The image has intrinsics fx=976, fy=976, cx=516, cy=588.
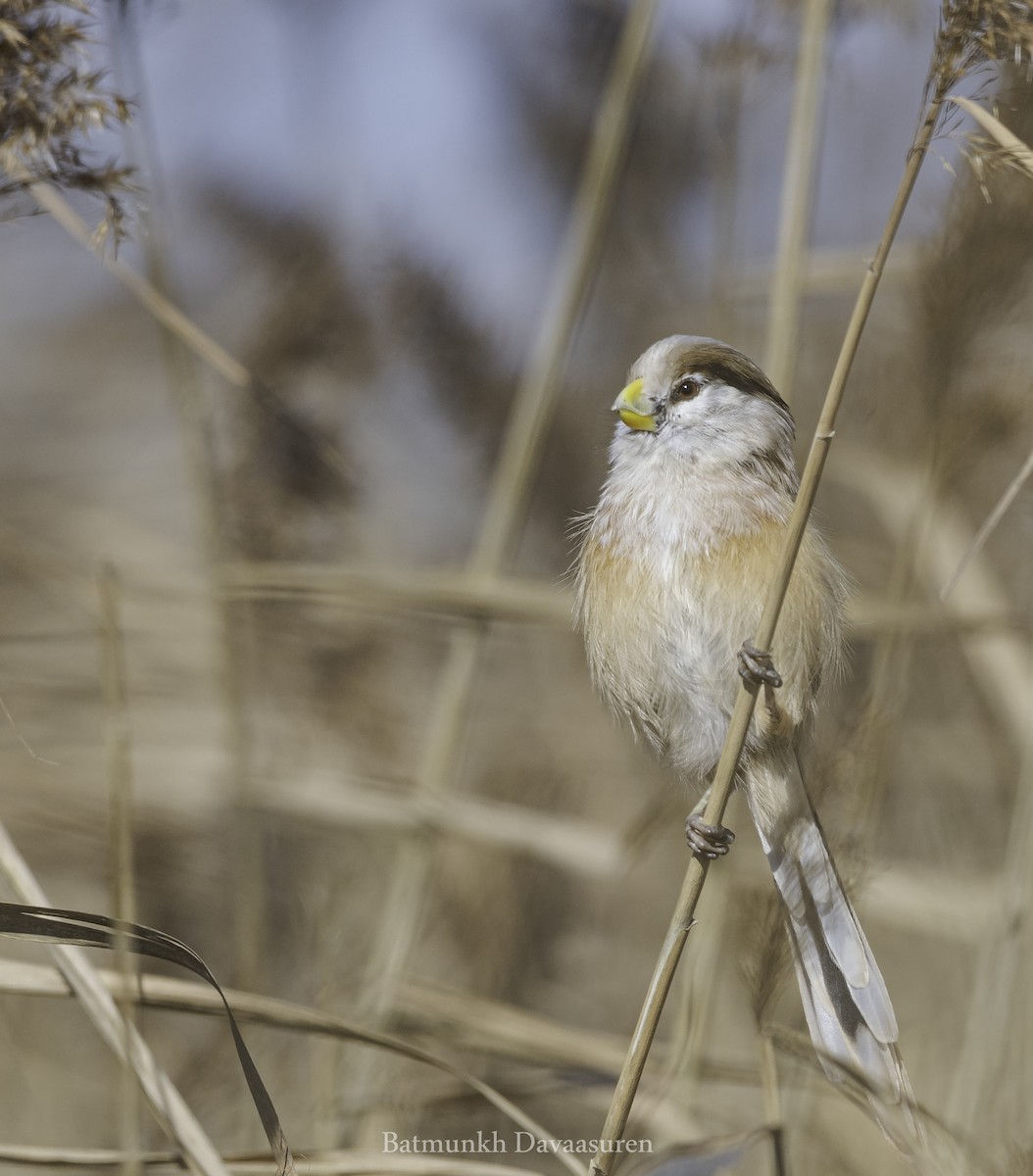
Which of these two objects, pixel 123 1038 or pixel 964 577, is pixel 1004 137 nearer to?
pixel 123 1038

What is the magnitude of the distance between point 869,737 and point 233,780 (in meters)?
1.45

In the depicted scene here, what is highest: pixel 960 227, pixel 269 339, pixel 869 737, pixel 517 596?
pixel 269 339

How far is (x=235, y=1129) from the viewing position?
100 inches

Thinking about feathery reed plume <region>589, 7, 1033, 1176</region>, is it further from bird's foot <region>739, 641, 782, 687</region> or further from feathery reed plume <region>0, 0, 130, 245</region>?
feathery reed plume <region>0, 0, 130, 245</region>

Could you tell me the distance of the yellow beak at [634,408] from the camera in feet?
5.65

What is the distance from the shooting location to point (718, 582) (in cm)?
170

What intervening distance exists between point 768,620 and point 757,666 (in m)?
0.17

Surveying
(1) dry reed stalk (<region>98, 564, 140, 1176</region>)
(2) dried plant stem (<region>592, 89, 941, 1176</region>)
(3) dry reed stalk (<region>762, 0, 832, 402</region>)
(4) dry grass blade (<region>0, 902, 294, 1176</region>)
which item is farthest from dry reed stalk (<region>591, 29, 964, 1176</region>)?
(3) dry reed stalk (<region>762, 0, 832, 402</region>)

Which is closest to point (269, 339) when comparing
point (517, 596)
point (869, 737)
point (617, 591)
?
point (517, 596)

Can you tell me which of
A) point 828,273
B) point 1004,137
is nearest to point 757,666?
point 1004,137

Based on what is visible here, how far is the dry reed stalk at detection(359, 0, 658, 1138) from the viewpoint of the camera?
2.11 metres

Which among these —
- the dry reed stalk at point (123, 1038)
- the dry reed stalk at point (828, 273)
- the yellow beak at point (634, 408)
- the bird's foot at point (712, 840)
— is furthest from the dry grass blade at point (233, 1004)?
the dry reed stalk at point (828, 273)

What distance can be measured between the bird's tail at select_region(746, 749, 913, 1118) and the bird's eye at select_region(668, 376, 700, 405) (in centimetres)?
68

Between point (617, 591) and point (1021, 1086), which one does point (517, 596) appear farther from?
point (1021, 1086)
